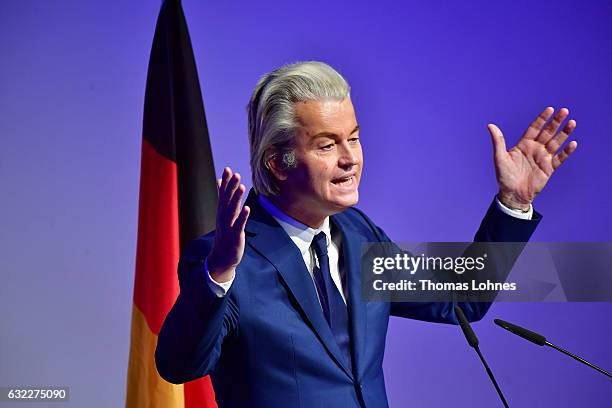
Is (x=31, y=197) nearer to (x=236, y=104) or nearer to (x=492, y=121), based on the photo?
(x=236, y=104)

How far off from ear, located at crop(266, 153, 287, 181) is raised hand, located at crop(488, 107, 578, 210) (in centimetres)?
43

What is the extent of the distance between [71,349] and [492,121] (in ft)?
4.82

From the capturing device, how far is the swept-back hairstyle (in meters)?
1.66

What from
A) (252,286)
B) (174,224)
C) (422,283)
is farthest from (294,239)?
(174,224)

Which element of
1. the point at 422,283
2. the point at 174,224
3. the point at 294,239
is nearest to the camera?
the point at 294,239

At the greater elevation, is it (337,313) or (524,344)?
(337,313)

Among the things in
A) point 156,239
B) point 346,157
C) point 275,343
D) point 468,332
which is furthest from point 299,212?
point 156,239

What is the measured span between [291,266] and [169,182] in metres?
1.12

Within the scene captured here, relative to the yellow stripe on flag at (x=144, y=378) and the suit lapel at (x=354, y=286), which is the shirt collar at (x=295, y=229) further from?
the yellow stripe on flag at (x=144, y=378)

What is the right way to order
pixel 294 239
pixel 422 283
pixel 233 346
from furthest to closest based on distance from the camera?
pixel 422 283 < pixel 294 239 < pixel 233 346

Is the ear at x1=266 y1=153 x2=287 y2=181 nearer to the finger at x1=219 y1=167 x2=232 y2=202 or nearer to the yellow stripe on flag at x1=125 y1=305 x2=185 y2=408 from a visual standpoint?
the finger at x1=219 y1=167 x2=232 y2=202

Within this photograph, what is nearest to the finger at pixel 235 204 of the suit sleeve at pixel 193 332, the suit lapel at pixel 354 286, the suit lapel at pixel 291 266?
the suit sleeve at pixel 193 332

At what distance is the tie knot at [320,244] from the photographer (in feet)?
5.50

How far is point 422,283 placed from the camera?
183 cm
